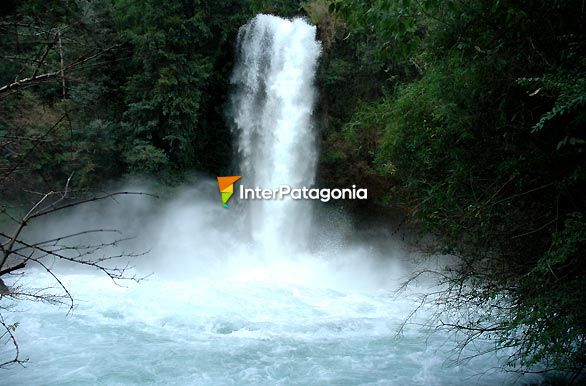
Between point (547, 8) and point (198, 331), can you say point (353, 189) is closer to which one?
point (198, 331)

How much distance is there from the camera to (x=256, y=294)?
1041cm

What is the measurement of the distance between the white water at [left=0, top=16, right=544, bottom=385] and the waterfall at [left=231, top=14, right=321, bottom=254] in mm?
29

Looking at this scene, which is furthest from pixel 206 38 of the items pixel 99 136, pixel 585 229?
pixel 585 229

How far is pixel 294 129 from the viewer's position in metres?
13.9

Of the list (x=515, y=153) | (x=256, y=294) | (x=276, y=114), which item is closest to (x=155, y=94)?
(x=276, y=114)

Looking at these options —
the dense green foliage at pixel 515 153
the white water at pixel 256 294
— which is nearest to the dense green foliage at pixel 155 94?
the white water at pixel 256 294

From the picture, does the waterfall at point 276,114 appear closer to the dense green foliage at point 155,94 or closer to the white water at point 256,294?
the white water at point 256,294

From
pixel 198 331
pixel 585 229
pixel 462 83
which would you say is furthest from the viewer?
pixel 198 331

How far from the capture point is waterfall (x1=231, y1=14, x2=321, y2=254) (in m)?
13.8

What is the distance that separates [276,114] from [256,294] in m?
5.59

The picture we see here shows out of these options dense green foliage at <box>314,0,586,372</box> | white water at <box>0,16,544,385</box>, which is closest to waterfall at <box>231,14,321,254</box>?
white water at <box>0,16,544,385</box>

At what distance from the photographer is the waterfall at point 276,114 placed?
13820 millimetres

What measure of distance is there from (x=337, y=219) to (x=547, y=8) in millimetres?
10721

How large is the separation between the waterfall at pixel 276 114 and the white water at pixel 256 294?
29 millimetres
